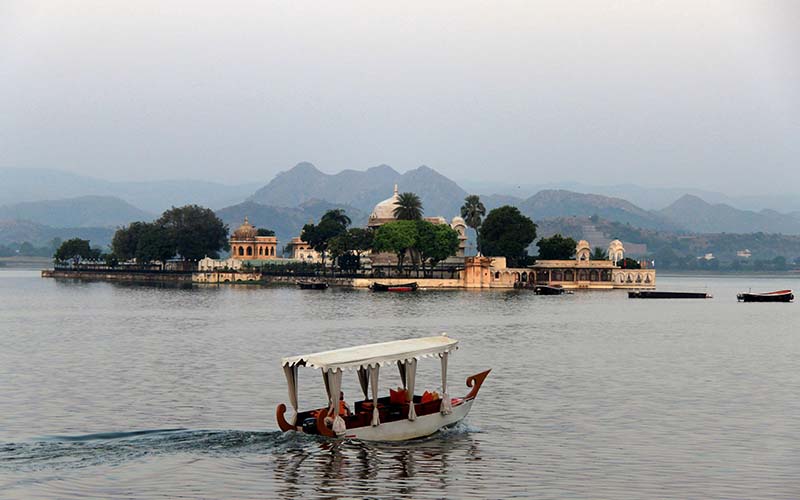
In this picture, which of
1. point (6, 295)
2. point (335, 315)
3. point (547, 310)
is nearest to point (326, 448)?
point (335, 315)

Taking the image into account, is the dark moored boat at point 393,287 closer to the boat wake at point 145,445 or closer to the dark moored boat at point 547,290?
the dark moored boat at point 547,290

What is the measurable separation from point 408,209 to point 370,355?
156327mm

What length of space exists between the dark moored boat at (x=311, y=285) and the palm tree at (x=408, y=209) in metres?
23.2

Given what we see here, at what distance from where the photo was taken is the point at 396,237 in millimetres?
166000

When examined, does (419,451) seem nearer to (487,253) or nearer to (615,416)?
(615,416)

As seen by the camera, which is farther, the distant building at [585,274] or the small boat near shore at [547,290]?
the distant building at [585,274]

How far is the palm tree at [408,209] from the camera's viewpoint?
625 feet

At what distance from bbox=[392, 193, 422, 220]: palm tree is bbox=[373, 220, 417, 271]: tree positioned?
67.3 ft

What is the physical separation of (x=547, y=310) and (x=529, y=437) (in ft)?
254

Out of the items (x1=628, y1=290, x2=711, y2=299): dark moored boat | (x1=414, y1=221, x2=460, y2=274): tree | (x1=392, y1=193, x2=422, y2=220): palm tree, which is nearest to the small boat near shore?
(x1=628, y1=290, x2=711, y2=299): dark moored boat

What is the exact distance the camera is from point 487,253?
18075cm

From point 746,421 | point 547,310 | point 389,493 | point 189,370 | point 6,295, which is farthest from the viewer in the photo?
point 6,295

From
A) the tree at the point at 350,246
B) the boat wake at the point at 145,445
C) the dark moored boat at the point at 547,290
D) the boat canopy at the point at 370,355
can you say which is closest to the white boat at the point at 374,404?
the boat canopy at the point at 370,355

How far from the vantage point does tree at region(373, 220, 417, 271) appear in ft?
545
